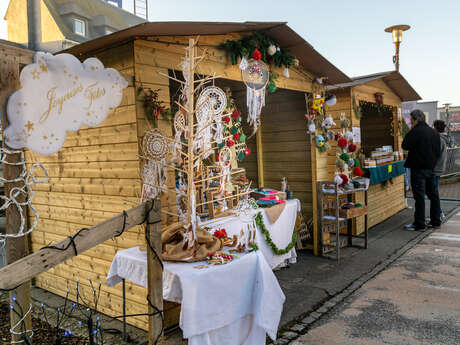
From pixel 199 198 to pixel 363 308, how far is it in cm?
205

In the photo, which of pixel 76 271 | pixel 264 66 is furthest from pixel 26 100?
pixel 264 66

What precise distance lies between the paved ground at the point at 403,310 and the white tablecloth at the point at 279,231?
41.7 inches

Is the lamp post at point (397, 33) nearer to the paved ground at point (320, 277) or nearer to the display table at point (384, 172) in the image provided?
the display table at point (384, 172)

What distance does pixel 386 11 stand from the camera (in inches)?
401

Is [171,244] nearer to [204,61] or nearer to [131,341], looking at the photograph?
[131,341]

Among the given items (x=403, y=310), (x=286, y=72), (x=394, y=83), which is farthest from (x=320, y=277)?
(x=394, y=83)

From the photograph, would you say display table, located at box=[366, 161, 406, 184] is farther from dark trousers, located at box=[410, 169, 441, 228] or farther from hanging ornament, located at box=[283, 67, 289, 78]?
hanging ornament, located at box=[283, 67, 289, 78]

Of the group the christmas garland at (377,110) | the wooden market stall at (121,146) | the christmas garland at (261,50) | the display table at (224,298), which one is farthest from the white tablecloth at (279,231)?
the christmas garland at (377,110)

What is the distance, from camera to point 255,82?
4258mm

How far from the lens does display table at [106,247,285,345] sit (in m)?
2.46

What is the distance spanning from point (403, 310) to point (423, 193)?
3633 mm

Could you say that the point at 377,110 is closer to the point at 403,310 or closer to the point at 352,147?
the point at 352,147

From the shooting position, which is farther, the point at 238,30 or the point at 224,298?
the point at 238,30

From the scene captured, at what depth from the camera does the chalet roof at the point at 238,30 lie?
2.94m
